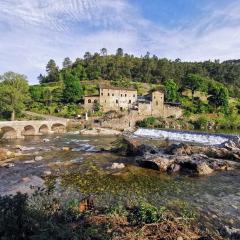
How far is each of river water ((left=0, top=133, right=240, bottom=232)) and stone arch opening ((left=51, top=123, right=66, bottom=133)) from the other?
118ft

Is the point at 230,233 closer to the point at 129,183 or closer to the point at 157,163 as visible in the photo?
the point at 129,183

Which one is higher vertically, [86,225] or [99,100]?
[99,100]

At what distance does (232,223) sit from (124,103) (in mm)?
89784

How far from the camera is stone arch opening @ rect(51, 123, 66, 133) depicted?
7781cm

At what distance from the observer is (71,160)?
4059 cm

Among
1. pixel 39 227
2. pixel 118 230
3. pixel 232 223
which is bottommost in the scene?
pixel 232 223

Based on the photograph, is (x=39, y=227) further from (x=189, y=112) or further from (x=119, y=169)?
(x=189, y=112)

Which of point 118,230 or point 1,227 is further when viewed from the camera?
point 118,230

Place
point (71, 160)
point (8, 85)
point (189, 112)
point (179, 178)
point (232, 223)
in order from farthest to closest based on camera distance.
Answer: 1. point (189, 112)
2. point (8, 85)
3. point (71, 160)
4. point (179, 178)
5. point (232, 223)

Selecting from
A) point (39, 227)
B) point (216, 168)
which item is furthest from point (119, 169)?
point (39, 227)

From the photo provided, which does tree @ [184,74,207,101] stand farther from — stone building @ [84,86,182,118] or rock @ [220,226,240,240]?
rock @ [220,226,240,240]

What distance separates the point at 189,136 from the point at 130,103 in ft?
153

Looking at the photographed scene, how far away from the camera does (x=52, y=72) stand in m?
162

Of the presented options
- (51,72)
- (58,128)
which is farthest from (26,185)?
(51,72)
